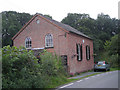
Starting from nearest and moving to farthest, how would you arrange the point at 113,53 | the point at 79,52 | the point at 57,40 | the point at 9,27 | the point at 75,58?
the point at 57,40, the point at 75,58, the point at 79,52, the point at 113,53, the point at 9,27

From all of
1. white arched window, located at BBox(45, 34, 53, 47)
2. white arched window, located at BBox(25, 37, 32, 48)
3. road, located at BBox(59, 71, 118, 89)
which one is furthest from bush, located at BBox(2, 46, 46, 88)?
white arched window, located at BBox(25, 37, 32, 48)

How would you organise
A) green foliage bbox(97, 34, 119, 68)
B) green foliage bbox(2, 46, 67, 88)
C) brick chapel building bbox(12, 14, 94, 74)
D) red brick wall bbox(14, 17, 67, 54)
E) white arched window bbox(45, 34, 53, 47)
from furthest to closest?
1. green foliage bbox(97, 34, 119, 68)
2. white arched window bbox(45, 34, 53, 47)
3. red brick wall bbox(14, 17, 67, 54)
4. brick chapel building bbox(12, 14, 94, 74)
5. green foliage bbox(2, 46, 67, 88)

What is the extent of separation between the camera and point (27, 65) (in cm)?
830

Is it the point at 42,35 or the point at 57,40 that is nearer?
the point at 57,40

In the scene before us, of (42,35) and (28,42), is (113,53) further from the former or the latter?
(28,42)

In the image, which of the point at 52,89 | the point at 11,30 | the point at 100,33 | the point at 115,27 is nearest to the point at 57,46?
the point at 52,89

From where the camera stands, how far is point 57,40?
18984mm

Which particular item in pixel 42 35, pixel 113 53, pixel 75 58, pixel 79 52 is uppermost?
pixel 42 35

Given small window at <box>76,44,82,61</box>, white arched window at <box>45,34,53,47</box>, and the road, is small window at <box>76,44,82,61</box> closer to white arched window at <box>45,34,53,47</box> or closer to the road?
white arched window at <box>45,34,53,47</box>

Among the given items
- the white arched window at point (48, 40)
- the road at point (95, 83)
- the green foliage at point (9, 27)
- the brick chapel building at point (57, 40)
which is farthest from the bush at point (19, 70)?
the green foliage at point (9, 27)

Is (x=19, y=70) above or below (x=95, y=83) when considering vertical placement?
above

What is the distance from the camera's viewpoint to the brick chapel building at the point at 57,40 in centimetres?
1841

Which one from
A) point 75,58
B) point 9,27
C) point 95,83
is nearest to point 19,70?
point 95,83

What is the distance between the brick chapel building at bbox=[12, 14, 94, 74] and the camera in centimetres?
1841
